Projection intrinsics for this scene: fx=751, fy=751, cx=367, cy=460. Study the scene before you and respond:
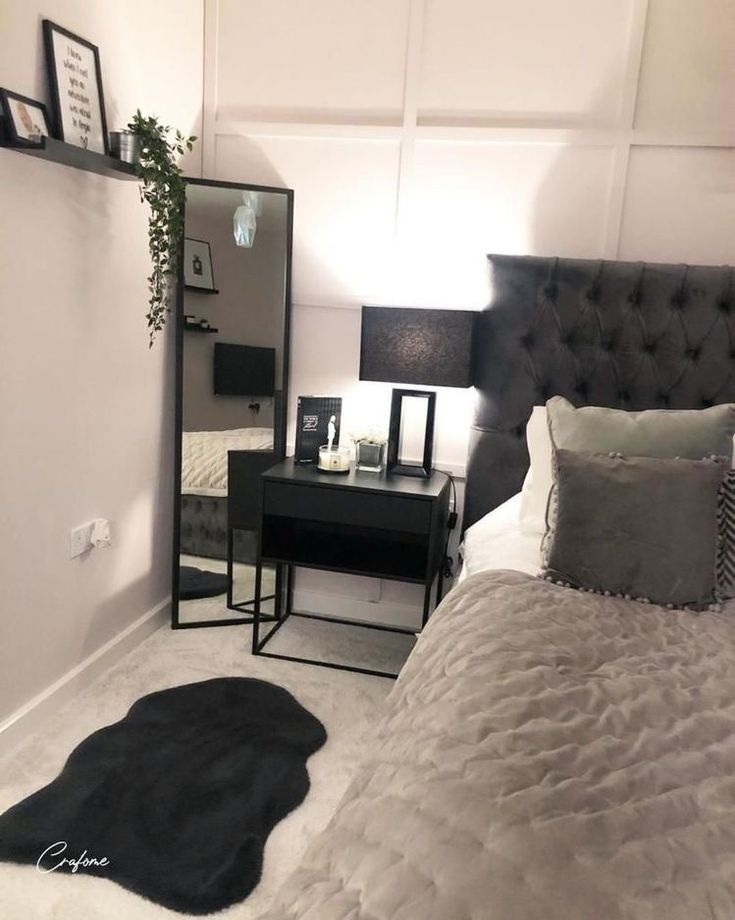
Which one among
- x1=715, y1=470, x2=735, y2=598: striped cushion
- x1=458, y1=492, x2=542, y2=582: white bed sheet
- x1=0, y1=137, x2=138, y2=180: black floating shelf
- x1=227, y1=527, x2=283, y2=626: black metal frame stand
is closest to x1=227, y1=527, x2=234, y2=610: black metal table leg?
x1=227, y1=527, x2=283, y2=626: black metal frame stand

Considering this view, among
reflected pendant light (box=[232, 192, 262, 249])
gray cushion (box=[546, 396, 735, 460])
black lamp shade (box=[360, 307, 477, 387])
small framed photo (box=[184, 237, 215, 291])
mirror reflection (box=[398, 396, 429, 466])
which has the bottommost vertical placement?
mirror reflection (box=[398, 396, 429, 466])

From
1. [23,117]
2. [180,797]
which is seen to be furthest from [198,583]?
[23,117]

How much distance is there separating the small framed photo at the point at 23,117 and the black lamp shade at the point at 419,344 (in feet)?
3.57

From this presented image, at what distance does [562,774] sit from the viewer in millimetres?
1079

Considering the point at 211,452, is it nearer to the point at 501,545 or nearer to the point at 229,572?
the point at 229,572

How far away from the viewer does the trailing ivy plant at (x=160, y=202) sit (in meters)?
2.23

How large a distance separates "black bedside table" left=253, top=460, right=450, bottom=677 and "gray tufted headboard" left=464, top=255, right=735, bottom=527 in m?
0.28

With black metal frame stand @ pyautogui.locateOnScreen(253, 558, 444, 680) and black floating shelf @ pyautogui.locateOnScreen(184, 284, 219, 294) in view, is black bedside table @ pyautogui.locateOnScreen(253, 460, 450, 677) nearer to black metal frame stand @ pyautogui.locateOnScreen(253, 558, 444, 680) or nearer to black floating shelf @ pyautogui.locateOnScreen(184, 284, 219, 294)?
black metal frame stand @ pyautogui.locateOnScreen(253, 558, 444, 680)

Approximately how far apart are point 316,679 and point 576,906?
1.78 metres

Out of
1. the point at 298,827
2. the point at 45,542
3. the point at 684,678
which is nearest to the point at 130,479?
the point at 45,542

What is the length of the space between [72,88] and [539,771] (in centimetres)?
201

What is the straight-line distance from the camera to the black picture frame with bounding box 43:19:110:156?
6.32ft

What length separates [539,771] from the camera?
3.53 feet

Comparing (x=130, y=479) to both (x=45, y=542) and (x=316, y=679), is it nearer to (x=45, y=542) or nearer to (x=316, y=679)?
(x=45, y=542)
